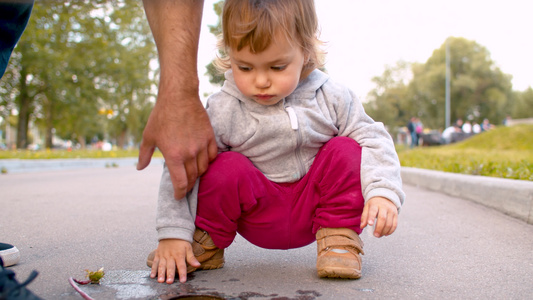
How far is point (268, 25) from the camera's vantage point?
1.97 meters

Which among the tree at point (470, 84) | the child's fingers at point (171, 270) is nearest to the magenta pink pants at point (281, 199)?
the child's fingers at point (171, 270)

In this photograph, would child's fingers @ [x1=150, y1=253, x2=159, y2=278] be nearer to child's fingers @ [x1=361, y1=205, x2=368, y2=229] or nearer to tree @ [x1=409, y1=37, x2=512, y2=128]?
child's fingers @ [x1=361, y1=205, x2=368, y2=229]

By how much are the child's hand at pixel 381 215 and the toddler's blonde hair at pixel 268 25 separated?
0.73 m

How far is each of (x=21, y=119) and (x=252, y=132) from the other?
1007 inches

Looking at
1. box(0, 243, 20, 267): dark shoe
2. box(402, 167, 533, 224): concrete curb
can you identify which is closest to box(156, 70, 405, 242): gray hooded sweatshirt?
box(0, 243, 20, 267): dark shoe

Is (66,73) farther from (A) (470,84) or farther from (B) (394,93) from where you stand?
(B) (394,93)

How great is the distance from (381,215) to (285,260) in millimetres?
665

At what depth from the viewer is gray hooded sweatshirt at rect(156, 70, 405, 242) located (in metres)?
2.09

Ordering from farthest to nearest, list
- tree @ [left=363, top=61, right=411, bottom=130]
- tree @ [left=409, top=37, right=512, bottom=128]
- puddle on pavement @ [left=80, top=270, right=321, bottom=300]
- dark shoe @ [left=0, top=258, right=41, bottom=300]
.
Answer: tree @ [left=363, top=61, right=411, bottom=130]
tree @ [left=409, top=37, right=512, bottom=128]
puddle on pavement @ [left=80, top=270, right=321, bottom=300]
dark shoe @ [left=0, top=258, right=41, bottom=300]

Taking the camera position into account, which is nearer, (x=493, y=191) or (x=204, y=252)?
(x=204, y=252)

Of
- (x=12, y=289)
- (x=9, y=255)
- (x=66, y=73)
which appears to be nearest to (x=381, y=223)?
(x=12, y=289)

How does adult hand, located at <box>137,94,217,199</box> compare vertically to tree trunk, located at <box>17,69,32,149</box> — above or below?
below

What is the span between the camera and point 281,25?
200 cm

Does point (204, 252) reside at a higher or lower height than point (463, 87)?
lower
